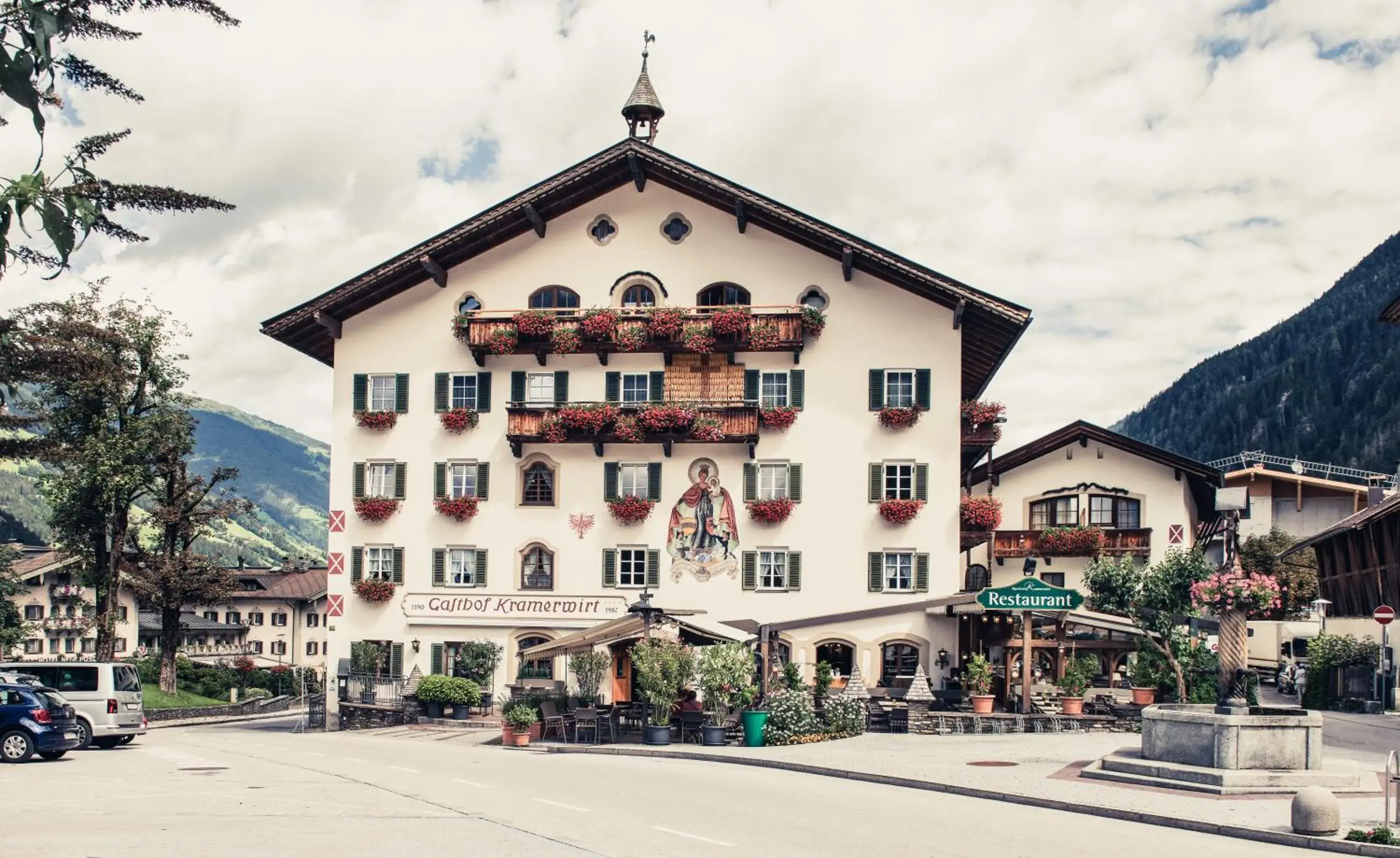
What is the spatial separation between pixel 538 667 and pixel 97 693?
49.5ft

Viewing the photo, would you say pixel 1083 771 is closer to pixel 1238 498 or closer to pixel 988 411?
pixel 988 411

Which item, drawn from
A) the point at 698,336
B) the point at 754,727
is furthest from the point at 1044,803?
the point at 698,336

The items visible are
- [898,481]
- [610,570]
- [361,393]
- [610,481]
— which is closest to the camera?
Result: [898,481]

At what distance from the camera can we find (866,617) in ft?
134

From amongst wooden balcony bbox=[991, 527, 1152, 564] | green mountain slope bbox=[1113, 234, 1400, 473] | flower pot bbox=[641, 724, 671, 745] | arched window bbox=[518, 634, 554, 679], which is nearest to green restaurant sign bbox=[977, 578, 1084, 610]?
flower pot bbox=[641, 724, 671, 745]

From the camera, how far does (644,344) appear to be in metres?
43.7

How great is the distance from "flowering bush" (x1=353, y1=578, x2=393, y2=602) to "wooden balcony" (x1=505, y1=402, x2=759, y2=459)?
579 centimetres

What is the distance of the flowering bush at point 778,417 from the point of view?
143 feet

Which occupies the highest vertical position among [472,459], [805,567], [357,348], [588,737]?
[357,348]

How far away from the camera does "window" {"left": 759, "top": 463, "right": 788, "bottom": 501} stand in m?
43.8

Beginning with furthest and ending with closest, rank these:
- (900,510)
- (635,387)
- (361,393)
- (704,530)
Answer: (361,393) < (635,387) < (704,530) < (900,510)

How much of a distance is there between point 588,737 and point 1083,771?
12428 mm

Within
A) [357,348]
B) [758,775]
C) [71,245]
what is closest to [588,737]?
[758,775]

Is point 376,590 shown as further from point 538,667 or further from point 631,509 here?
point 631,509
